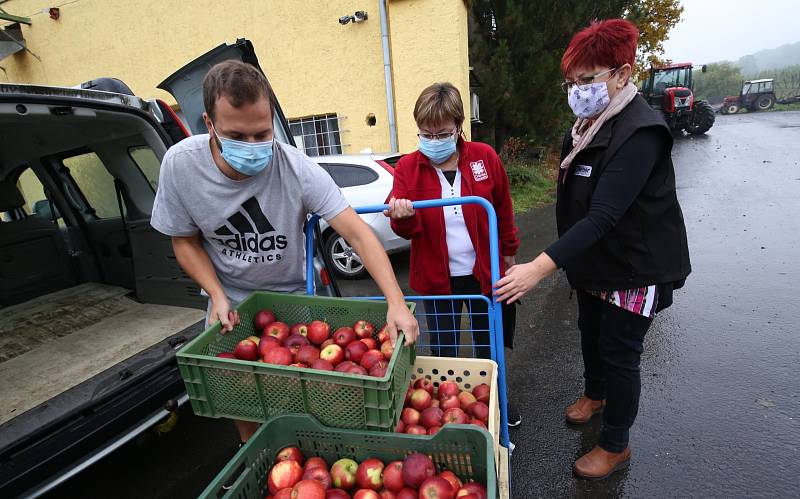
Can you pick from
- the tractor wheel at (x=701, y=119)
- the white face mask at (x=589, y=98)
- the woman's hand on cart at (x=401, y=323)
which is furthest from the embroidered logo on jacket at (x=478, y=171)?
the tractor wheel at (x=701, y=119)

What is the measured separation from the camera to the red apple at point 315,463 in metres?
1.51

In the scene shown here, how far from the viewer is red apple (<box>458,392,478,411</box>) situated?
6.30 ft

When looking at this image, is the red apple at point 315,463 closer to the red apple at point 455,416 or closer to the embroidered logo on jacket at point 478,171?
the red apple at point 455,416

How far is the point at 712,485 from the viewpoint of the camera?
2.48 metres

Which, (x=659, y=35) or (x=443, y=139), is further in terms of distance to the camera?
(x=659, y=35)

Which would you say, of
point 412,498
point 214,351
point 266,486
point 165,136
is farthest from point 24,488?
point 165,136

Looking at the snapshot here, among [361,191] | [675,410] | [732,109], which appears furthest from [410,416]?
[732,109]

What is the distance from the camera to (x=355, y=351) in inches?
72.2

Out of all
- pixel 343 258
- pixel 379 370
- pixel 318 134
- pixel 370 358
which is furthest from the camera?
pixel 318 134

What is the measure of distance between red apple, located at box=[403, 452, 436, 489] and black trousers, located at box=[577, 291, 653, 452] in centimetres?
137

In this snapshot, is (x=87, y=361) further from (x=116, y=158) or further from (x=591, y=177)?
(x=591, y=177)

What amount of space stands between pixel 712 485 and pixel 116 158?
516cm

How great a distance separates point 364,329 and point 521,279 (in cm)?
74

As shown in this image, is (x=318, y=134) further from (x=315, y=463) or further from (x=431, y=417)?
(x=315, y=463)
